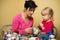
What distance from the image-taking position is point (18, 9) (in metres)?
1.97

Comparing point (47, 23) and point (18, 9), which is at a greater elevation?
point (18, 9)

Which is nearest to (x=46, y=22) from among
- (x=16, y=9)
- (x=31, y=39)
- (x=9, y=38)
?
(x=31, y=39)

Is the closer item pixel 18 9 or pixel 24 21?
pixel 24 21

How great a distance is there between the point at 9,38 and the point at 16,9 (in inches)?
25.3

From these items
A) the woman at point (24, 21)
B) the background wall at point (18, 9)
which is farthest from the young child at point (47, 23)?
the background wall at point (18, 9)

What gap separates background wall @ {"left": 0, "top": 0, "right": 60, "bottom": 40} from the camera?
1.95m

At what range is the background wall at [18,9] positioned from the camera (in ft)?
6.41

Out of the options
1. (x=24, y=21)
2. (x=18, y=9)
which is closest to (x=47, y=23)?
(x=24, y=21)

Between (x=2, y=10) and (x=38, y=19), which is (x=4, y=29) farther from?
(x=38, y=19)

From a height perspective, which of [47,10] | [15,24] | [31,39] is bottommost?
[31,39]

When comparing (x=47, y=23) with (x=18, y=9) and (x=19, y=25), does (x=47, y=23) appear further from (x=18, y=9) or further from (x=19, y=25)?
(x=18, y=9)

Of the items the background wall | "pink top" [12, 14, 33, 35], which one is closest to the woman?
"pink top" [12, 14, 33, 35]

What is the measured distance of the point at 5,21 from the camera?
78.2 inches

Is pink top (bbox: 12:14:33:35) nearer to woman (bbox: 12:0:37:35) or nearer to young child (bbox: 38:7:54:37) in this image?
woman (bbox: 12:0:37:35)
